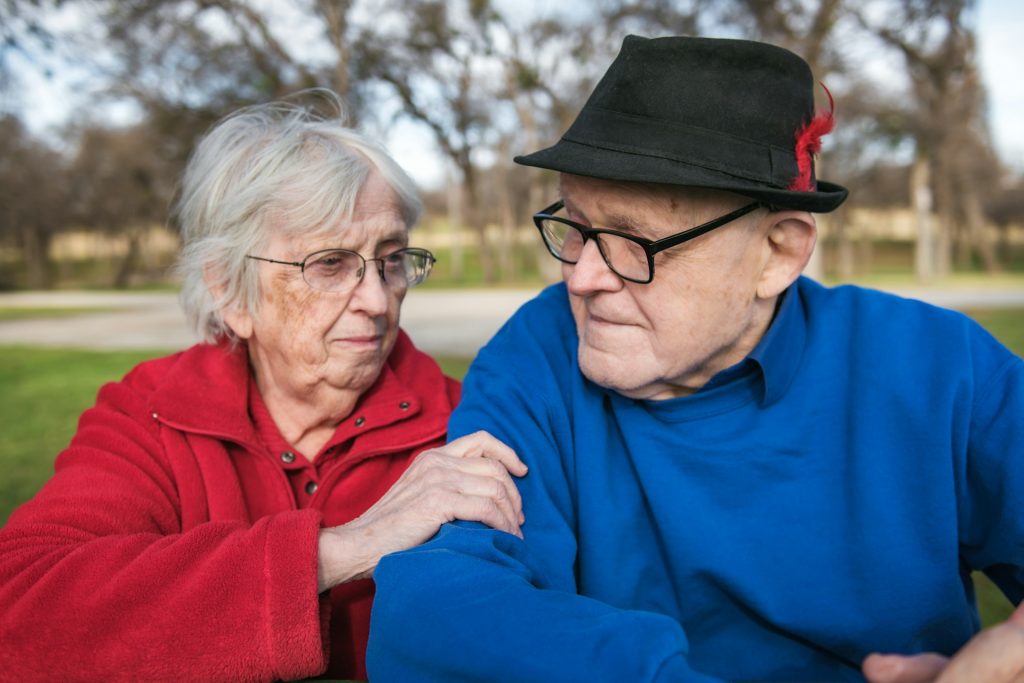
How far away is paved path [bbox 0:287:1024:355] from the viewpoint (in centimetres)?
1123

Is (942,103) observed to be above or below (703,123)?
above

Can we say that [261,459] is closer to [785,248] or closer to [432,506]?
[432,506]

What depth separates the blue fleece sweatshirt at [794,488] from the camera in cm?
169

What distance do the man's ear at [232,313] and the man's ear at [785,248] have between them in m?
1.38

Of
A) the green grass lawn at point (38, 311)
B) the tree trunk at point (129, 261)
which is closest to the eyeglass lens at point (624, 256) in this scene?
the green grass lawn at point (38, 311)

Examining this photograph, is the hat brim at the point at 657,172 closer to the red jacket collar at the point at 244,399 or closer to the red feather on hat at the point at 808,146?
the red feather on hat at the point at 808,146

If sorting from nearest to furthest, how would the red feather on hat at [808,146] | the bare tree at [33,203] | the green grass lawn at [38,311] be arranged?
1. the red feather on hat at [808,146]
2. the green grass lawn at [38,311]
3. the bare tree at [33,203]

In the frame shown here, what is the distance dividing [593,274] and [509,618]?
0.75 metres

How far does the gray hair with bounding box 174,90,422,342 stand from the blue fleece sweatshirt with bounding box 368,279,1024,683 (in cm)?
70

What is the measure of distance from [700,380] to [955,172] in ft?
116

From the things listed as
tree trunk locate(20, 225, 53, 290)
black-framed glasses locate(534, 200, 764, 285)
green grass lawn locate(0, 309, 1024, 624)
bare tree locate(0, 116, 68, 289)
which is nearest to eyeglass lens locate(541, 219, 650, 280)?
black-framed glasses locate(534, 200, 764, 285)

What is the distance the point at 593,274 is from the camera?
5.61ft

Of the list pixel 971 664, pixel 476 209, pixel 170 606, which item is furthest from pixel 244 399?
pixel 476 209

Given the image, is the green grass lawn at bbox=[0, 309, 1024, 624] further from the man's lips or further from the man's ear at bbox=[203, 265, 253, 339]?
the man's lips
